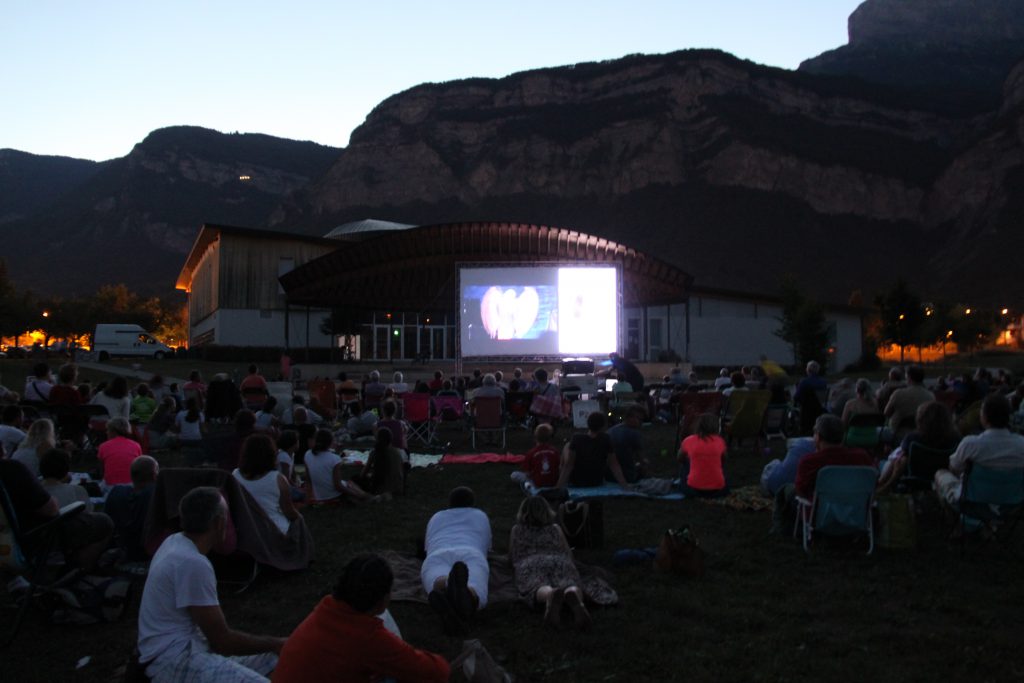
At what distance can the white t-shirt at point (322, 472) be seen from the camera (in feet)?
28.5

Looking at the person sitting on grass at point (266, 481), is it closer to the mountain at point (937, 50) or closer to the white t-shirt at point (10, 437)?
the white t-shirt at point (10, 437)

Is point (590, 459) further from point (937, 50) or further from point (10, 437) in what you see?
point (937, 50)

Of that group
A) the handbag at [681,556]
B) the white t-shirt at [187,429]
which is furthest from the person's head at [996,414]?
the white t-shirt at [187,429]

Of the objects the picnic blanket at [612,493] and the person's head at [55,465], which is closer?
the person's head at [55,465]

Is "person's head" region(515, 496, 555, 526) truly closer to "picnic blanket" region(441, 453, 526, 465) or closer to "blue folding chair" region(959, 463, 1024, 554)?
"blue folding chair" region(959, 463, 1024, 554)

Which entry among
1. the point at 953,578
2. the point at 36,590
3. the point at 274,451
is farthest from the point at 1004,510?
the point at 36,590

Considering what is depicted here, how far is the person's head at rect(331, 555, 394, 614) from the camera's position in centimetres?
312

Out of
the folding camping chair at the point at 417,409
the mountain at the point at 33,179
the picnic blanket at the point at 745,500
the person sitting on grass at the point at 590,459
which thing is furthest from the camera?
the mountain at the point at 33,179

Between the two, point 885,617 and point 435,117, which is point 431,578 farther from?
point 435,117

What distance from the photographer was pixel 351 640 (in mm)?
3096

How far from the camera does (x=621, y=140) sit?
110 meters

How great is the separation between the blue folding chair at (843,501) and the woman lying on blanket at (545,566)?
2051 millimetres

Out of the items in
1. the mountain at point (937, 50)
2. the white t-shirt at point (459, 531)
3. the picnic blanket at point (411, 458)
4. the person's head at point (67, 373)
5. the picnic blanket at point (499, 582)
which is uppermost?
the mountain at point (937, 50)

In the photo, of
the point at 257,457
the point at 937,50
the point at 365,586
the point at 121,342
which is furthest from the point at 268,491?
the point at 937,50
